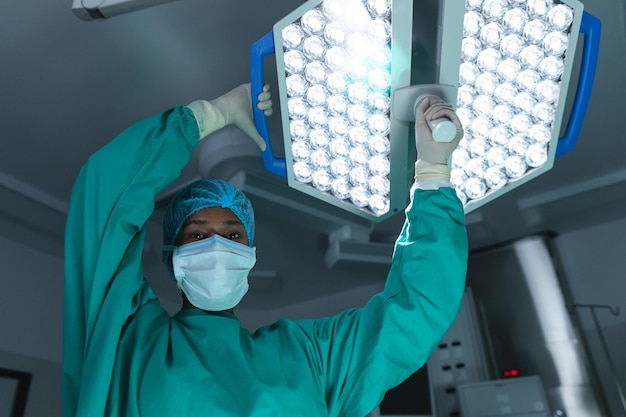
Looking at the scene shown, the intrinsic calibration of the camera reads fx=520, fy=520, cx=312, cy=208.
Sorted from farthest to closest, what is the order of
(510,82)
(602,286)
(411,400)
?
1. (602,286)
2. (411,400)
3. (510,82)

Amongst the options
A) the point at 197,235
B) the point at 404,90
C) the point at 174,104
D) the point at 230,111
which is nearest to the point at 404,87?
the point at 404,90

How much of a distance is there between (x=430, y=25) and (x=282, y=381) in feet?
2.65

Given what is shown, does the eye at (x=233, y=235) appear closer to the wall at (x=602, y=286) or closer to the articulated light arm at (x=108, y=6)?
the articulated light arm at (x=108, y=6)

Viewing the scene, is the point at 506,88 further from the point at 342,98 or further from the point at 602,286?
the point at 602,286

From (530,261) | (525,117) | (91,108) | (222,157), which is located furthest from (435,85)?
(530,261)

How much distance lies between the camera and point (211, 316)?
1.21 m

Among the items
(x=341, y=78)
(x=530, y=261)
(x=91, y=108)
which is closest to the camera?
Result: (x=341, y=78)

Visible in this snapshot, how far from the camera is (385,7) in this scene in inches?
40.6

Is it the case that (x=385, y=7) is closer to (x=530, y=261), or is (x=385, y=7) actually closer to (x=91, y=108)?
(x=91, y=108)

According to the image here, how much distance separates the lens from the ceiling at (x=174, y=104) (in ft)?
5.46

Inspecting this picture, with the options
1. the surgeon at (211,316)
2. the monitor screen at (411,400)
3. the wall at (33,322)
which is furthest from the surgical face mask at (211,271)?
the wall at (33,322)

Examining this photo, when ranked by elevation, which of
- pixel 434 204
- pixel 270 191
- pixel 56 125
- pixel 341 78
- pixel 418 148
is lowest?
pixel 434 204

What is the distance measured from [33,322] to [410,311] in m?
Answer: 2.34

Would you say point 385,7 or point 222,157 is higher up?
point 222,157
